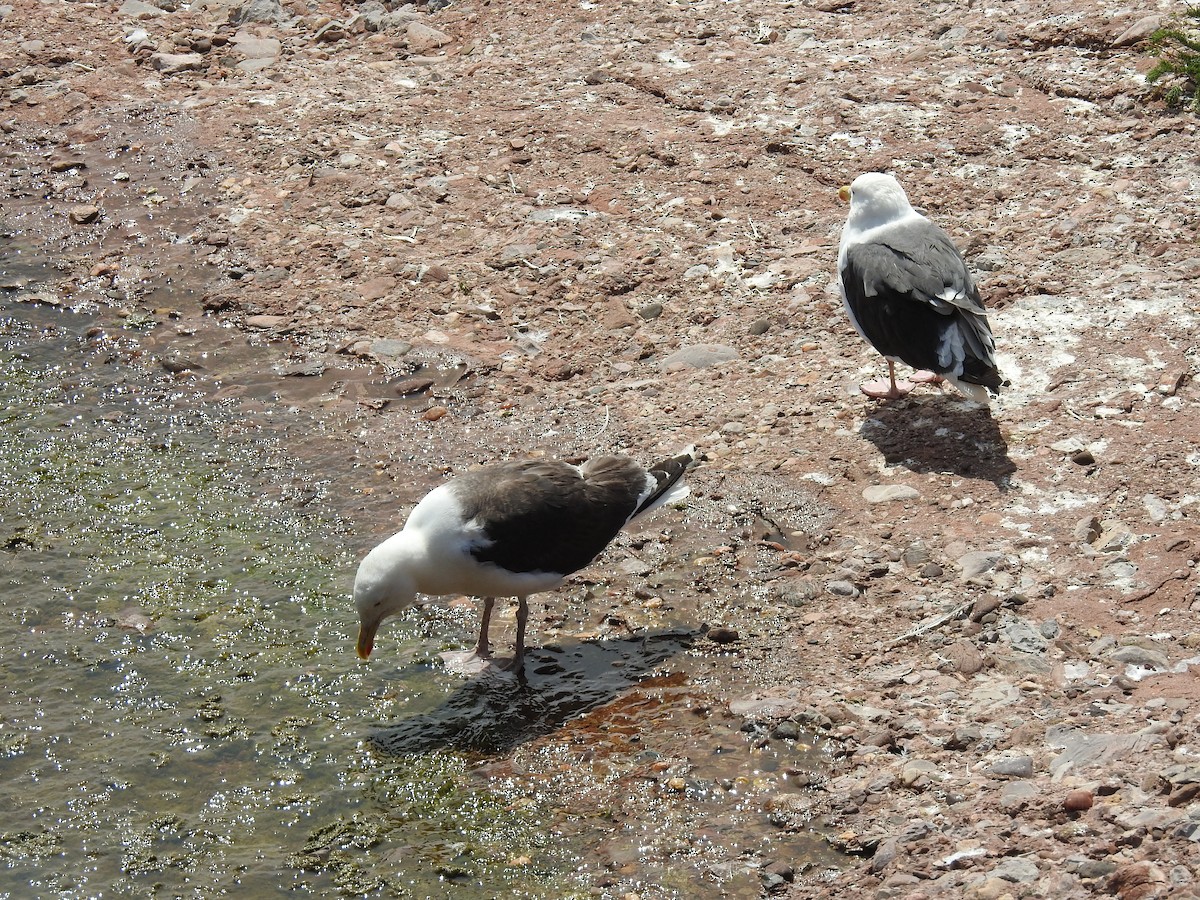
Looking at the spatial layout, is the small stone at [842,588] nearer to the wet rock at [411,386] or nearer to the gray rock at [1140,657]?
the gray rock at [1140,657]

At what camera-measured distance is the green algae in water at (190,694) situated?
5.09m

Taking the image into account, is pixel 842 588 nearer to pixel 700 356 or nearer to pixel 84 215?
pixel 700 356

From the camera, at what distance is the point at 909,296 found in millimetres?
7125

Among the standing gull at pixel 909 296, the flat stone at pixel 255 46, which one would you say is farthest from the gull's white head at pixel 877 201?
the flat stone at pixel 255 46

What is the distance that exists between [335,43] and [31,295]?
4002 millimetres

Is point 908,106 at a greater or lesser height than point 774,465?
greater

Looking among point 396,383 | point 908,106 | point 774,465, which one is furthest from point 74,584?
point 908,106

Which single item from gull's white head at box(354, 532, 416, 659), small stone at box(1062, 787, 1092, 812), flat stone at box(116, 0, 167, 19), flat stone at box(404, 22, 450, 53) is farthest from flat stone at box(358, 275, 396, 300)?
small stone at box(1062, 787, 1092, 812)

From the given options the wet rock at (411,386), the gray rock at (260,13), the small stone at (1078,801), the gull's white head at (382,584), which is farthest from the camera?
the gray rock at (260,13)

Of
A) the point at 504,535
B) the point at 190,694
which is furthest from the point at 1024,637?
the point at 190,694

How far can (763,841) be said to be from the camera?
495cm

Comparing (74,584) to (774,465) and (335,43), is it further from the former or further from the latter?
(335,43)

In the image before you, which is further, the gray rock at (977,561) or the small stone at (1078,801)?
the gray rock at (977,561)

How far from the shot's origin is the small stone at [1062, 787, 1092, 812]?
453 centimetres
